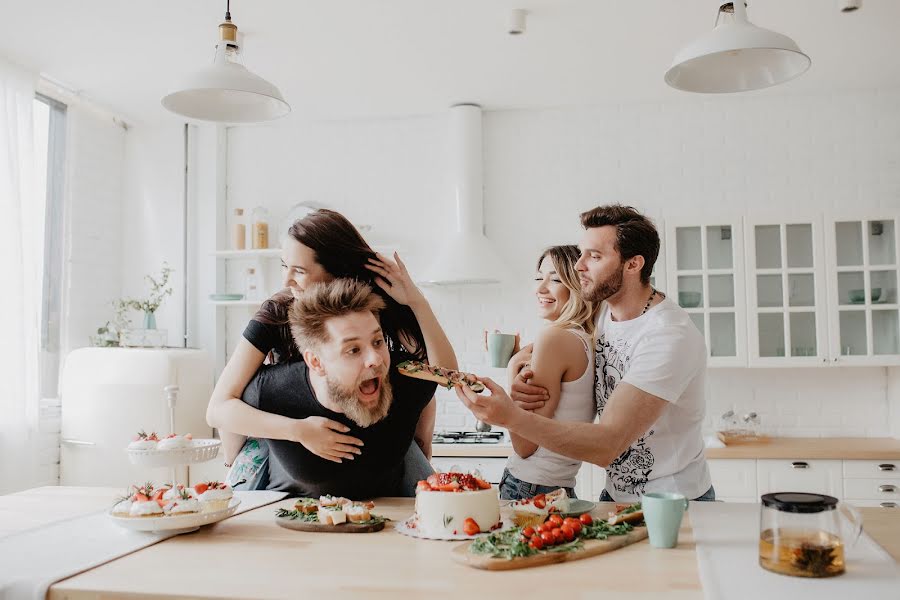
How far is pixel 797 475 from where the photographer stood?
14.5 feet

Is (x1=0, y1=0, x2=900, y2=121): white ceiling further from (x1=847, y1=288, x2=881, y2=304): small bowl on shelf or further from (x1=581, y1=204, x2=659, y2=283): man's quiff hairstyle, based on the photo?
(x1=581, y1=204, x2=659, y2=283): man's quiff hairstyle

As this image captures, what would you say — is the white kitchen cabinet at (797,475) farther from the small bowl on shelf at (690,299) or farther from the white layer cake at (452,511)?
the white layer cake at (452,511)

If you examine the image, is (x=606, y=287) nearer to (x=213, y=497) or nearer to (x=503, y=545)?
(x=503, y=545)

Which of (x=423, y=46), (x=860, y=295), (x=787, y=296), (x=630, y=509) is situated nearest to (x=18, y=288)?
(x=423, y=46)

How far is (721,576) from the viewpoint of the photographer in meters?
1.47

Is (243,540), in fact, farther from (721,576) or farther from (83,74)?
(83,74)

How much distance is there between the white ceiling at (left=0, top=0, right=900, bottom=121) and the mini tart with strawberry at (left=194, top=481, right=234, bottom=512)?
2486 millimetres

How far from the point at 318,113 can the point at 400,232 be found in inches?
39.6

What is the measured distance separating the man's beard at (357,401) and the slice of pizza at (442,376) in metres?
0.12

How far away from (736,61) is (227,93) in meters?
1.69

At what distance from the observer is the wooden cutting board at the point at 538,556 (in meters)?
1.55

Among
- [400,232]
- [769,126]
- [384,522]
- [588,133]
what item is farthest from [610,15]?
[384,522]

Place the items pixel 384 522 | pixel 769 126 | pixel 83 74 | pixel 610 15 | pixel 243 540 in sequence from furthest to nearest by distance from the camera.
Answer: pixel 769 126 → pixel 83 74 → pixel 610 15 → pixel 384 522 → pixel 243 540

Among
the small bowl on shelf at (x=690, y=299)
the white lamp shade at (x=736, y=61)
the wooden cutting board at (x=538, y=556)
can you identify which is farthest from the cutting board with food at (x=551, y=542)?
the small bowl on shelf at (x=690, y=299)
